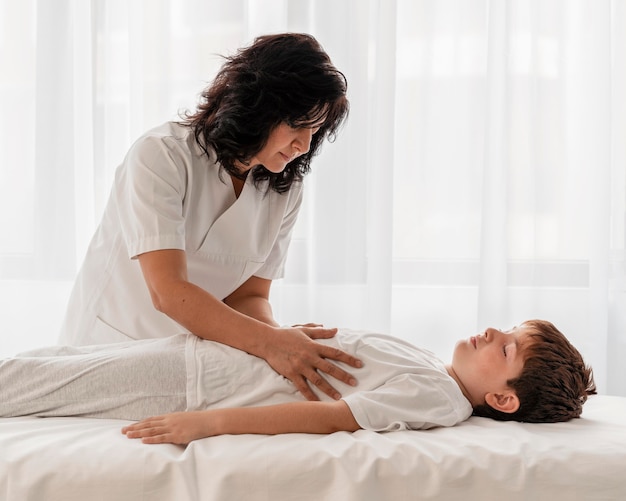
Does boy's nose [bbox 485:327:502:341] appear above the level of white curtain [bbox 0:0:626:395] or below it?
below

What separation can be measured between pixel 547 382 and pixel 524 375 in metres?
0.05

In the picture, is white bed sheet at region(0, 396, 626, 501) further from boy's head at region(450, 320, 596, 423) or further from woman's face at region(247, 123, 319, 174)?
woman's face at region(247, 123, 319, 174)

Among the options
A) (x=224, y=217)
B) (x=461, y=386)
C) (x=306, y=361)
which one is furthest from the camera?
(x=224, y=217)

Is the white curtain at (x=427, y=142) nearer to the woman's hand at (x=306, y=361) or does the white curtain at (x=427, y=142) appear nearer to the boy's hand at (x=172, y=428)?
the woman's hand at (x=306, y=361)

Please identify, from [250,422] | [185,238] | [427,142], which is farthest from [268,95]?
[427,142]

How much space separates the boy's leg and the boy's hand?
113 millimetres

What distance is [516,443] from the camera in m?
1.20

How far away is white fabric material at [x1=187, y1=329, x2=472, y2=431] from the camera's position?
1308 mm

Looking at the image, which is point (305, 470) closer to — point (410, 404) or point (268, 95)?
point (410, 404)

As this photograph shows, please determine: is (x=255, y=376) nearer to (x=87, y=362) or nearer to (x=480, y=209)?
(x=87, y=362)

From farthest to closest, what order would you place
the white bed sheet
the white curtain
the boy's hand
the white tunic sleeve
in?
the white curtain → the white tunic sleeve → the boy's hand → the white bed sheet

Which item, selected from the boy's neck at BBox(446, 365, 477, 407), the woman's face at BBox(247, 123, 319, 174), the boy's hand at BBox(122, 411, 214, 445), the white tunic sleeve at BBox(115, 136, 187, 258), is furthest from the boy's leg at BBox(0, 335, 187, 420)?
the boy's neck at BBox(446, 365, 477, 407)

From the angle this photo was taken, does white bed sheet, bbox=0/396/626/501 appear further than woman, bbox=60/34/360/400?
No

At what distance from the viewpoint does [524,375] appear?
142 centimetres
